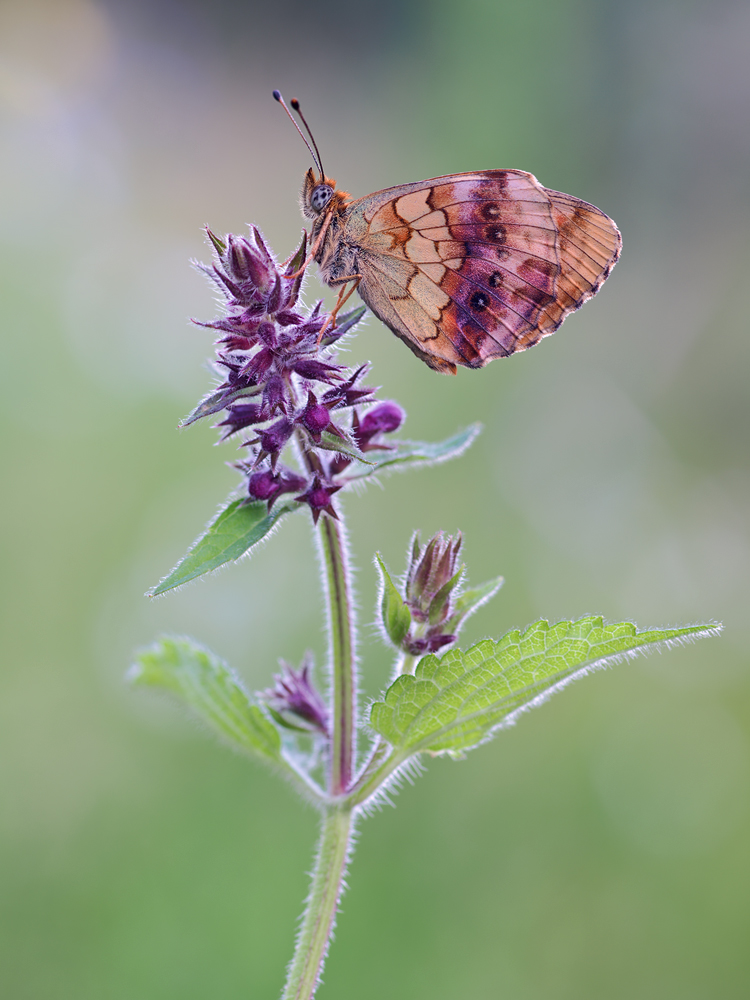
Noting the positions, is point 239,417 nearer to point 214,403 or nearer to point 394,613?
point 214,403

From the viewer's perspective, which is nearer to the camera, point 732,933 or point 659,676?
point 732,933

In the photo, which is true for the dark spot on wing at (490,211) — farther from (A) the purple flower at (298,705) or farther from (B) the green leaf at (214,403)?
(A) the purple flower at (298,705)

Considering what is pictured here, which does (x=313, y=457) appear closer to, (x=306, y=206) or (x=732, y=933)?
(x=306, y=206)

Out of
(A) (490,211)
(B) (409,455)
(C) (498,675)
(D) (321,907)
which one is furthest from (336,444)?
(D) (321,907)

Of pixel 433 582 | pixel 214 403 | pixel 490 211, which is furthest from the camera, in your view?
pixel 490 211

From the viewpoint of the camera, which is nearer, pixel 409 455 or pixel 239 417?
pixel 239 417

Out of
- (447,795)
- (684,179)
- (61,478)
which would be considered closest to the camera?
(447,795)

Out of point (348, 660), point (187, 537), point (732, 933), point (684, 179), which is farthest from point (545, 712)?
point (684, 179)
